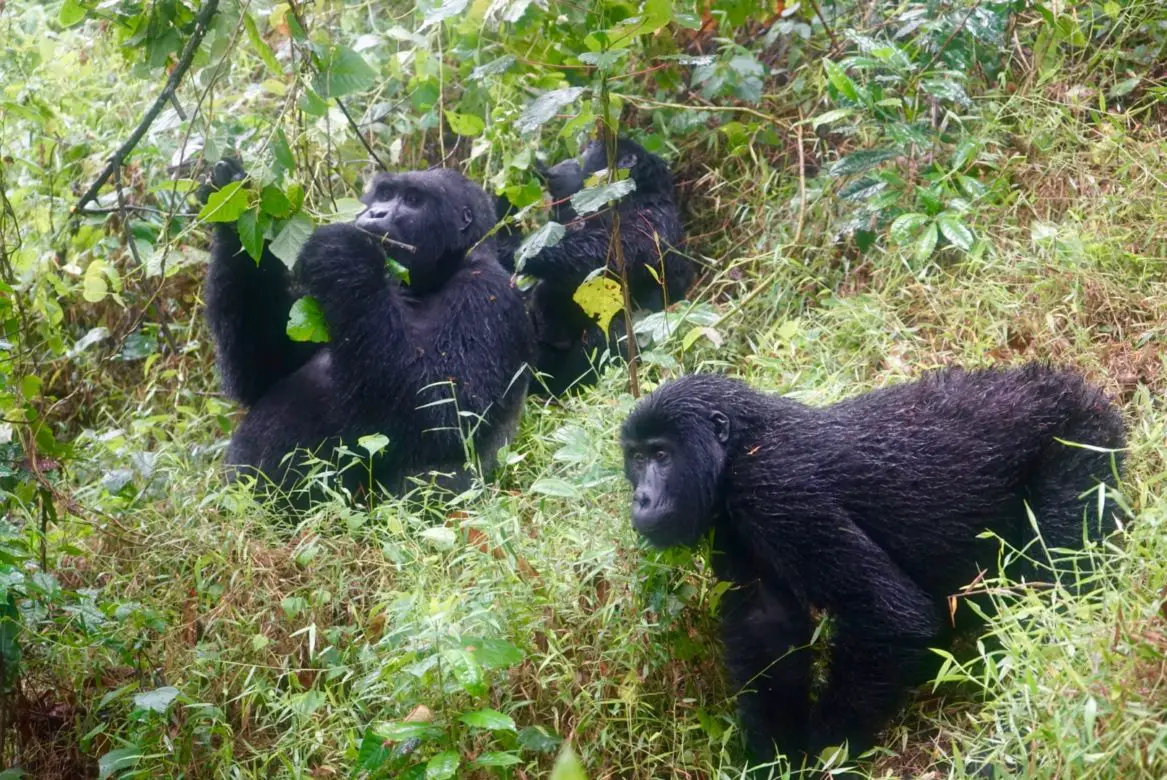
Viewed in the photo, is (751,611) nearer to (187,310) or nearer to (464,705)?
(464,705)

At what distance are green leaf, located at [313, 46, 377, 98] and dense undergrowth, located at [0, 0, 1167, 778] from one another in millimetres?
13

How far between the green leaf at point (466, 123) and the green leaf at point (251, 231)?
2025mm

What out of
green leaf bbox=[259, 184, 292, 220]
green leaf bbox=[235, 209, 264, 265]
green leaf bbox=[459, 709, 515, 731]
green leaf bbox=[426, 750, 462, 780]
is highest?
green leaf bbox=[259, 184, 292, 220]

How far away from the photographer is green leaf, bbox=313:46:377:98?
13.8 ft

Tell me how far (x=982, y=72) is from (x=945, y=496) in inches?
119

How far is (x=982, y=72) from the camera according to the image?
18.9ft

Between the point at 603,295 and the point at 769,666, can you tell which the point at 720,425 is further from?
the point at 603,295

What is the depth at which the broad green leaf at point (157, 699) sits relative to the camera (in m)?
3.75

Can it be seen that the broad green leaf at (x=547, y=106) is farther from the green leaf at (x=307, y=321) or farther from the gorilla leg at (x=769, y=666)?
the gorilla leg at (x=769, y=666)

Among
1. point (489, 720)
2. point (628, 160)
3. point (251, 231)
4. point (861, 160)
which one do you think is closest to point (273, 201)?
point (251, 231)

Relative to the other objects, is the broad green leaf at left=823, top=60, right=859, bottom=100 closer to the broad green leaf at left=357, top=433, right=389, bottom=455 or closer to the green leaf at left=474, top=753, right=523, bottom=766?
the broad green leaf at left=357, top=433, right=389, bottom=455

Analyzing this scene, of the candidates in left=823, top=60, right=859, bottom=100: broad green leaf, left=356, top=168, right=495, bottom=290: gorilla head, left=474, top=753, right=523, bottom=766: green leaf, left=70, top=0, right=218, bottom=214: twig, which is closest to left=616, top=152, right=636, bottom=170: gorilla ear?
left=356, top=168, right=495, bottom=290: gorilla head

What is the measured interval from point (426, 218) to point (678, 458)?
2307 millimetres

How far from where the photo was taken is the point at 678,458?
3596mm
